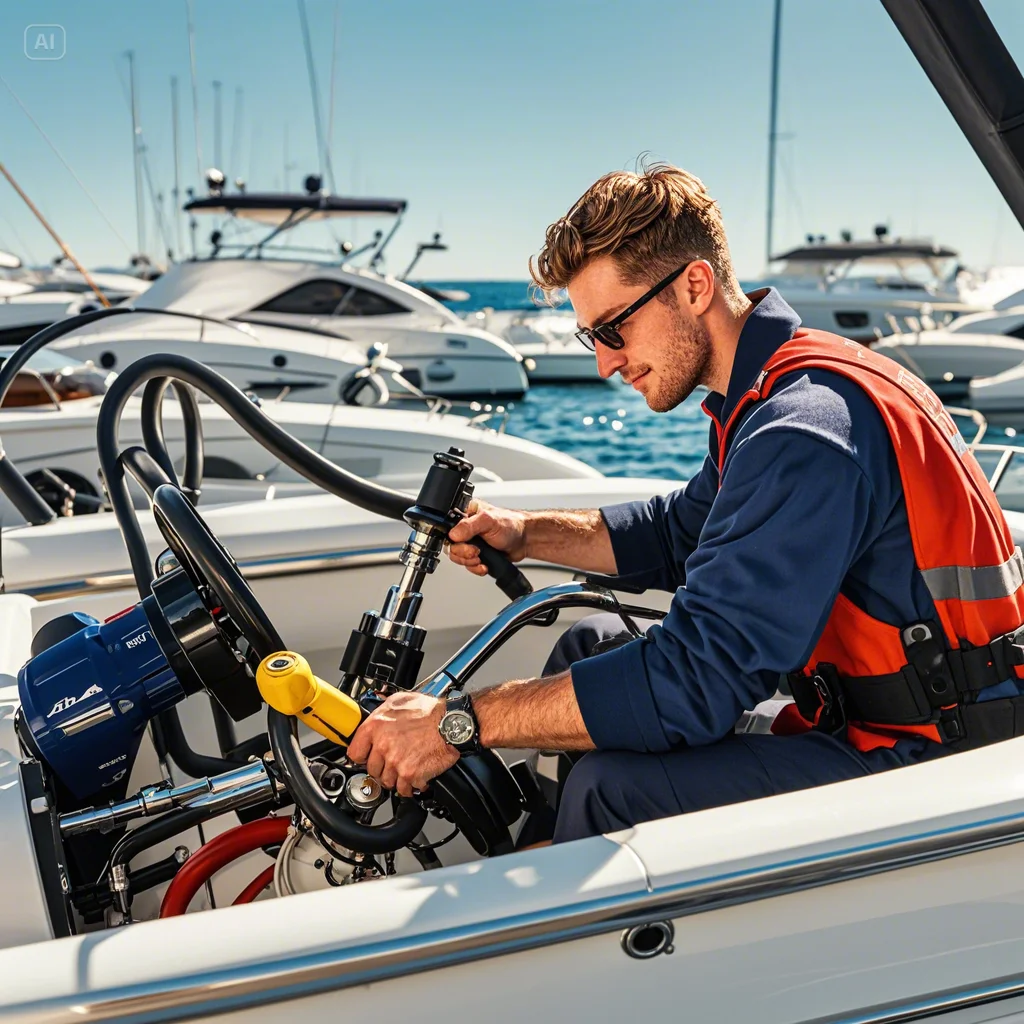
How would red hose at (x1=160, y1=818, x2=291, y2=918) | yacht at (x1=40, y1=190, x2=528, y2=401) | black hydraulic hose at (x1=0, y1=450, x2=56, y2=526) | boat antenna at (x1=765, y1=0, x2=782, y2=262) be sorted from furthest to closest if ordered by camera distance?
boat antenna at (x1=765, y1=0, x2=782, y2=262), yacht at (x1=40, y1=190, x2=528, y2=401), black hydraulic hose at (x1=0, y1=450, x2=56, y2=526), red hose at (x1=160, y1=818, x2=291, y2=918)

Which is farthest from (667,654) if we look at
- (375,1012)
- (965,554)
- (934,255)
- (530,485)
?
(934,255)

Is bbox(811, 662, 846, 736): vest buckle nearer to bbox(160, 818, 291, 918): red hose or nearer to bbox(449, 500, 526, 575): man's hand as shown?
bbox(449, 500, 526, 575): man's hand

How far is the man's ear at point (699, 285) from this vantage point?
1.54 m

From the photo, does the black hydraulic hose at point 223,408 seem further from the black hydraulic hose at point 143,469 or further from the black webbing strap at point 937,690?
the black webbing strap at point 937,690

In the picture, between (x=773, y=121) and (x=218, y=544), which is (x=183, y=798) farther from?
(x=773, y=121)

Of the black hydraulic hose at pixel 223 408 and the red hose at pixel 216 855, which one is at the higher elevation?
the black hydraulic hose at pixel 223 408

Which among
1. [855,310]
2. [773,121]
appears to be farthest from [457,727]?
[773,121]

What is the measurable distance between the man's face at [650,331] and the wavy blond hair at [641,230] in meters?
0.02

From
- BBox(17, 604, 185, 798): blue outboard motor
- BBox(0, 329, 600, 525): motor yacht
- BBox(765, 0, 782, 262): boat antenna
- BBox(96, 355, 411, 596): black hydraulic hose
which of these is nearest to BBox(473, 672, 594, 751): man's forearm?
BBox(17, 604, 185, 798): blue outboard motor

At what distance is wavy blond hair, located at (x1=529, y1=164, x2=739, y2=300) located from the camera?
1.52m

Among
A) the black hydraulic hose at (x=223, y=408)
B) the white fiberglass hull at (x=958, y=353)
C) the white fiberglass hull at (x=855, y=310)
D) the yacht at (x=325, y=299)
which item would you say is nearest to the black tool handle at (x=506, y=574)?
the black hydraulic hose at (x=223, y=408)

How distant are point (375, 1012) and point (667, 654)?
0.54m

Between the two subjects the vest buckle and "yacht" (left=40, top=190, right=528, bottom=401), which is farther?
"yacht" (left=40, top=190, right=528, bottom=401)

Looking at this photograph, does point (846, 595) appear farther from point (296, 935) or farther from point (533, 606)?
point (296, 935)
